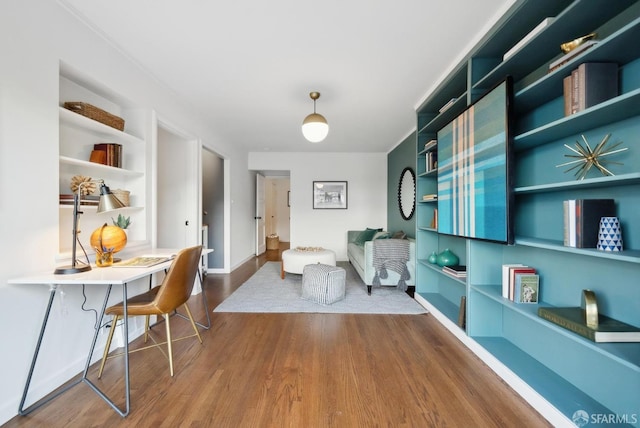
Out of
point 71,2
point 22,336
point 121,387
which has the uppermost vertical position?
point 71,2

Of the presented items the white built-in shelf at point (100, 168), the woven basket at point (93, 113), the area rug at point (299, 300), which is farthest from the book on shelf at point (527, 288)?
the woven basket at point (93, 113)

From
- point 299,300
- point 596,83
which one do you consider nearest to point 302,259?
point 299,300

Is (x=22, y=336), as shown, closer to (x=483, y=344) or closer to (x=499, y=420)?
(x=499, y=420)

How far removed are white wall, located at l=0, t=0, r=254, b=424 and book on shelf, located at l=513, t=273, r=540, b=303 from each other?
298 centimetres

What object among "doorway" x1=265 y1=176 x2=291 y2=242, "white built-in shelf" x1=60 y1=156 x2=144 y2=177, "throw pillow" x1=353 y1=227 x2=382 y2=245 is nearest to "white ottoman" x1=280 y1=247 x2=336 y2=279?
"throw pillow" x1=353 y1=227 x2=382 y2=245

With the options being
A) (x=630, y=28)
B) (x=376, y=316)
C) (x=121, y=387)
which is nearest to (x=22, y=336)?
(x=121, y=387)

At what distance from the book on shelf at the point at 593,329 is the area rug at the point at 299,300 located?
151cm

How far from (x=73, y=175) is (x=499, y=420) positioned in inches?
125

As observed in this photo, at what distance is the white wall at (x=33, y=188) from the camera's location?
1.35m

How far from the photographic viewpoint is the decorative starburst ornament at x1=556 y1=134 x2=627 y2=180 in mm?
1278

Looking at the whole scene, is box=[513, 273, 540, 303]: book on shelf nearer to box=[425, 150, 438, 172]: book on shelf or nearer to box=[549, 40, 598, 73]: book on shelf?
box=[549, 40, 598, 73]: book on shelf

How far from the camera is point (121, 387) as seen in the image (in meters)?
1.63

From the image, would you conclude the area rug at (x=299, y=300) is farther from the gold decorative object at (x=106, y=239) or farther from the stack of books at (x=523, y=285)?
the gold decorative object at (x=106, y=239)

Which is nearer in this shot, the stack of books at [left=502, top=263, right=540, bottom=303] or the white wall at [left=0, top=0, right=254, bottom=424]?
the white wall at [left=0, top=0, right=254, bottom=424]
